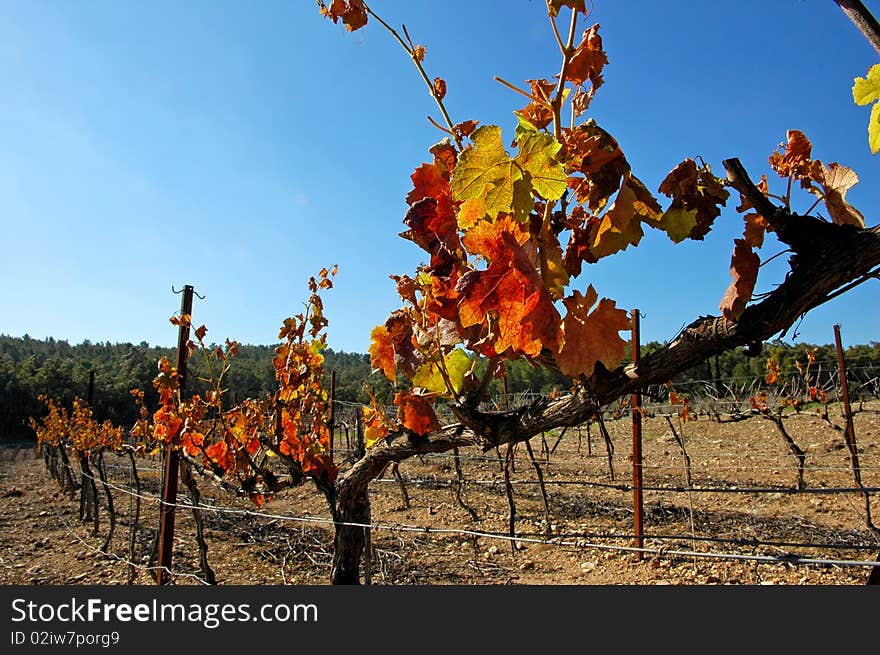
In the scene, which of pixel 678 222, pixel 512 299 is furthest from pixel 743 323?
pixel 512 299

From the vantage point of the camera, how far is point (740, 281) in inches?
38.5

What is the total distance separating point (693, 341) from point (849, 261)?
30 centimetres

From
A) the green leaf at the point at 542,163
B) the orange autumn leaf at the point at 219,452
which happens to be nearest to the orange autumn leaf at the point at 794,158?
the green leaf at the point at 542,163

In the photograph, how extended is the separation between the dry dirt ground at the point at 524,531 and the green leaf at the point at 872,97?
2.23 meters

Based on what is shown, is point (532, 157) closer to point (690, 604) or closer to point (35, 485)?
point (690, 604)

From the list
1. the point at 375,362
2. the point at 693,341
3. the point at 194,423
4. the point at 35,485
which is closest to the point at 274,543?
the point at 194,423

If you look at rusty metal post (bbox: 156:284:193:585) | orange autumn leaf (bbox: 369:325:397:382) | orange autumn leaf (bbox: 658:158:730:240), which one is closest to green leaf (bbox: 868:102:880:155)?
orange autumn leaf (bbox: 658:158:730:240)

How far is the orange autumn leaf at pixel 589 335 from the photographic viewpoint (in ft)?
3.18

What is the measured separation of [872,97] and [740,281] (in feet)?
1.19

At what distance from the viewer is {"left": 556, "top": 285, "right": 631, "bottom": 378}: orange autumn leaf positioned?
970 millimetres

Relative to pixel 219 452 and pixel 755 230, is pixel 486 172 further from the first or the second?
pixel 219 452

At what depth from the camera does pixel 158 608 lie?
1556mm

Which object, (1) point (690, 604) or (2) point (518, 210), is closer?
(2) point (518, 210)

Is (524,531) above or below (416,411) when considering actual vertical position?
below
